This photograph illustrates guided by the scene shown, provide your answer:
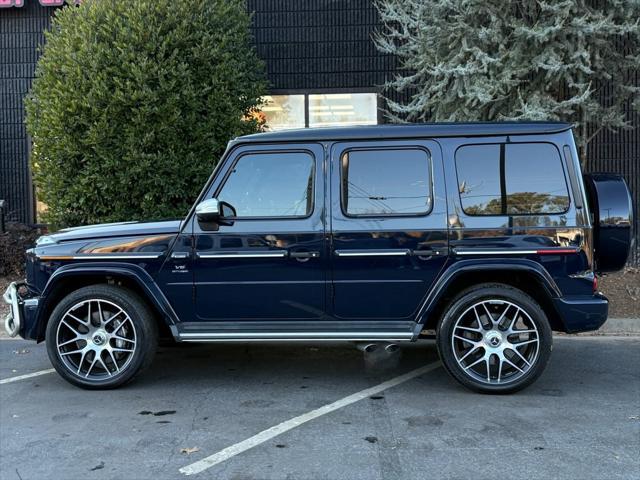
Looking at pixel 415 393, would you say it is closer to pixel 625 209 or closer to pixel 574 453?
pixel 574 453

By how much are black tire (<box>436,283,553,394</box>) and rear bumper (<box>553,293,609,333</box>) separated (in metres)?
0.17

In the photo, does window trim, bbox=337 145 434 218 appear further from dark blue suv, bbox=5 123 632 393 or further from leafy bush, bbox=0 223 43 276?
leafy bush, bbox=0 223 43 276

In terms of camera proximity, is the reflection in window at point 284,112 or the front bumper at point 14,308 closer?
the front bumper at point 14,308

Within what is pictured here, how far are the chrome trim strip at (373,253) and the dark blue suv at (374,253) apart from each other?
11 mm

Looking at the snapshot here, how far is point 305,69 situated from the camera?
10.5 m

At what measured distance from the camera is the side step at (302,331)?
15.9 feet

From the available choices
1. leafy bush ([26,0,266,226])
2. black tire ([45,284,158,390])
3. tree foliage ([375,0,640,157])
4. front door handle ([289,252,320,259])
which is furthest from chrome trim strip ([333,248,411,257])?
leafy bush ([26,0,266,226])

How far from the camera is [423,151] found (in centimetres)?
488

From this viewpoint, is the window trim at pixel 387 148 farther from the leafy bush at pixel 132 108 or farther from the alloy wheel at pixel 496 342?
the leafy bush at pixel 132 108

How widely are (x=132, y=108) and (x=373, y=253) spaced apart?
14.0ft

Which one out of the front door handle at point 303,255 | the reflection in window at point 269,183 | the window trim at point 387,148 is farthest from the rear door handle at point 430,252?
the reflection in window at point 269,183

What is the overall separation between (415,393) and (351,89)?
22.1ft

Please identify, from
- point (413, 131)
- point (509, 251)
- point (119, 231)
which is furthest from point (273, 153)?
point (509, 251)

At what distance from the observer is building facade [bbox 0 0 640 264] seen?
33.8 feet
